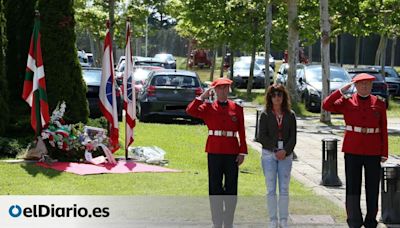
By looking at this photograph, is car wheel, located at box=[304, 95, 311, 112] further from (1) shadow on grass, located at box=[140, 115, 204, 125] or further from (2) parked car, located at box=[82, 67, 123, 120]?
(2) parked car, located at box=[82, 67, 123, 120]

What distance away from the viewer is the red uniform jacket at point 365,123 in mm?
8031

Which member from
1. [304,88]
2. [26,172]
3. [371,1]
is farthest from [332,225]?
[304,88]

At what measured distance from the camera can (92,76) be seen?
19547 millimetres

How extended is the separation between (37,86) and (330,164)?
4.90 metres

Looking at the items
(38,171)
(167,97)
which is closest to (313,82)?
(167,97)

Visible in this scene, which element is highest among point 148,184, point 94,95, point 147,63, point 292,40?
point 292,40

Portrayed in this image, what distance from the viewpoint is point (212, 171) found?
7.88m

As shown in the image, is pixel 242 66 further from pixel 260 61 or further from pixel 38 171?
pixel 38 171

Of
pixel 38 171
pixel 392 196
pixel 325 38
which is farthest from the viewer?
pixel 325 38

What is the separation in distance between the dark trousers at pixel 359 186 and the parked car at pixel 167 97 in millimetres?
11997

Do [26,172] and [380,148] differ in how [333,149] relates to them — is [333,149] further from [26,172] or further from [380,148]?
[26,172]

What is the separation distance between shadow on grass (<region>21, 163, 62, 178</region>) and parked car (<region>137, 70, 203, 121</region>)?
346 inches

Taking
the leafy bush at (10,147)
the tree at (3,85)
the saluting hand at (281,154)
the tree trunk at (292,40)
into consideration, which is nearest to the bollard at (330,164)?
the saluting hand at (281,154)

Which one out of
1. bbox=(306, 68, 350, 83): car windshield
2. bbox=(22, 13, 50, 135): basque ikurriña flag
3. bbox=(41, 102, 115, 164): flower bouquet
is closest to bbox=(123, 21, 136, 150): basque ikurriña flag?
bbox=(41, 102, 115, 164): flower bouquet
